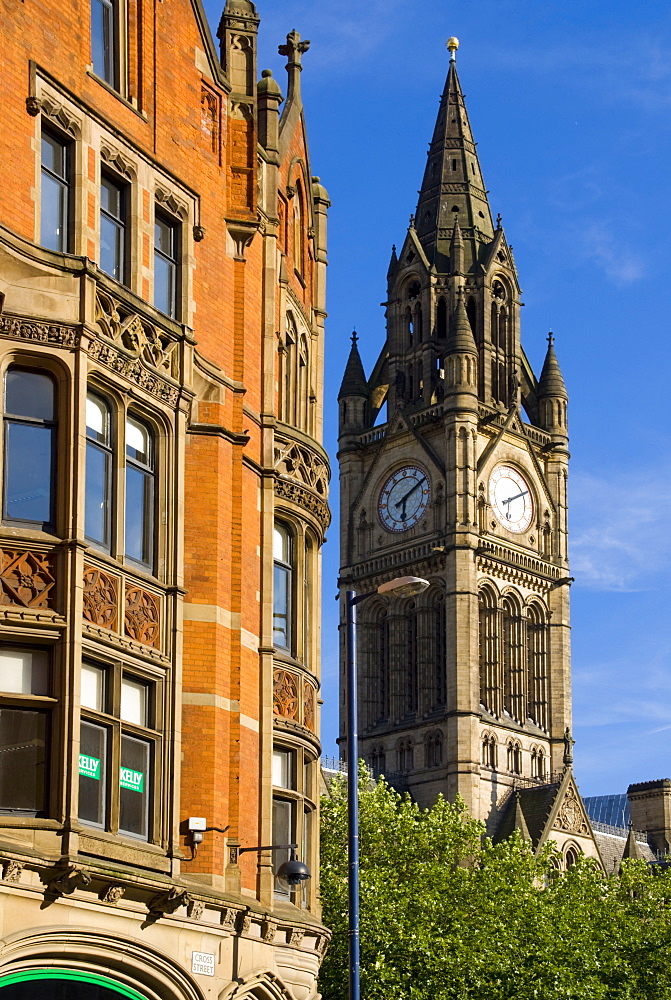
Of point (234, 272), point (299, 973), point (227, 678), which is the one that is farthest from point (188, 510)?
point (299, 973)

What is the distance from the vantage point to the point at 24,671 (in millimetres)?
20594

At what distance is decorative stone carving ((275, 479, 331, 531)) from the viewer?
27.2 m

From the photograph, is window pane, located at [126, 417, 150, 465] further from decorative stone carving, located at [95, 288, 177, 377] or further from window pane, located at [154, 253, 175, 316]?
window pane, located at [154, 253, 175, 316]

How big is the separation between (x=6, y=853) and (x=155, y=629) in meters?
4.38

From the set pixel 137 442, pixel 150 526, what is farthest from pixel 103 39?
pixel 150 526

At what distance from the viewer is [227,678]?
79.7 feet

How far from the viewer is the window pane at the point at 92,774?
818 inches

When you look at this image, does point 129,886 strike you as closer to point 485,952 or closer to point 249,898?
point 249,898

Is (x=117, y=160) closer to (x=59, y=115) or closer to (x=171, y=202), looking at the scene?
(x=59, y=115)

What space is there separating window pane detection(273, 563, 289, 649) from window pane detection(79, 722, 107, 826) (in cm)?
592

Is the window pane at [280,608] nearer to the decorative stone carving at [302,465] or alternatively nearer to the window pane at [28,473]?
the decorative stone carving at [302,465]

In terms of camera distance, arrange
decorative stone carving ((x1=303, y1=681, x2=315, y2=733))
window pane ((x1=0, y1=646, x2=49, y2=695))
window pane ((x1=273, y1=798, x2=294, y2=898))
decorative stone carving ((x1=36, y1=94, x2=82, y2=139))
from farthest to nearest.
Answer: decorative stone carving ((x1=303, y1=681, x2=315, y2=733)) < window pane ((x1=273, y1=798, x2=294, y2=898)) < decorative stone carving ((x1=36, y1=94, x2=82, y2=139)) < window pane ((x1=0, y1=646, x2=49, y2=695))

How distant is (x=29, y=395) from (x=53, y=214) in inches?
92.8

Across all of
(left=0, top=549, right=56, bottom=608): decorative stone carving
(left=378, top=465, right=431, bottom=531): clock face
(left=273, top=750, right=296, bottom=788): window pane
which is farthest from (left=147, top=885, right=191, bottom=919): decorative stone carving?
(left=378, top=465, right=431, bottom=531): clock face
